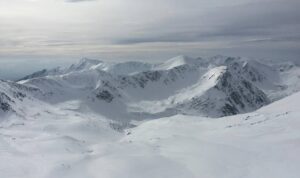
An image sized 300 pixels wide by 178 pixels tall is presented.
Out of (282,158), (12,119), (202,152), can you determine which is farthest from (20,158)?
(12,119)

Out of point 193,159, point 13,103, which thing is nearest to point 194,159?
point 193,159

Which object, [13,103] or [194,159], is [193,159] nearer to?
[194,159]

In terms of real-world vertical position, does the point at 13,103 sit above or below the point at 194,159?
below

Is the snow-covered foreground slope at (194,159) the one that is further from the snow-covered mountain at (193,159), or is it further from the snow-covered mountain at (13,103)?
the snow-covered mountain at (13,103)

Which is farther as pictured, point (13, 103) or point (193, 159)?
point (13, 103)

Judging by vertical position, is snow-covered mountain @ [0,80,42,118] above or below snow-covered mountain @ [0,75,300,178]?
below

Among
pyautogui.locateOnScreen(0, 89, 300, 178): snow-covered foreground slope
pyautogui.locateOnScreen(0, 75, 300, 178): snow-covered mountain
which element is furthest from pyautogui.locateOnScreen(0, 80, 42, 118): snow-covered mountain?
pyautogui.locateOnScreen(0, 89, 300, 178): snow-covered foreground slope

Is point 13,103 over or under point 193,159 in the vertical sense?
under

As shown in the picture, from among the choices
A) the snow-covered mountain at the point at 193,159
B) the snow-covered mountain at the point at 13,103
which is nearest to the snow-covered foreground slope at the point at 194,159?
the snow-covered mountain at the point at 193,159

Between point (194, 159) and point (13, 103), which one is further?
point (13, 103)

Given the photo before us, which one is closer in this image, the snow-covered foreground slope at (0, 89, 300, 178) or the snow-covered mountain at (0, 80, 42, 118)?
the snow-covered foreground slope at (0, 89, 300, 178)

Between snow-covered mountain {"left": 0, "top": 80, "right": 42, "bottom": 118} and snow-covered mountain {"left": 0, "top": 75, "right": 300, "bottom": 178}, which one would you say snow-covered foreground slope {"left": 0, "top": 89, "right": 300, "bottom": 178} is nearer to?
snow-covered mountain {"left": 0, "top": 75, "right": 300, "bottom": 178}
